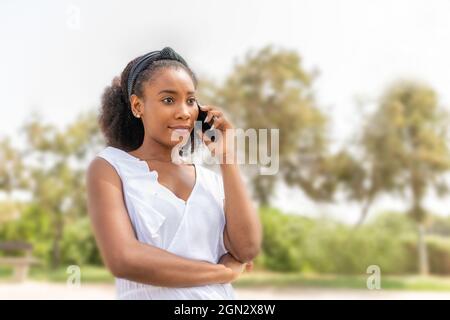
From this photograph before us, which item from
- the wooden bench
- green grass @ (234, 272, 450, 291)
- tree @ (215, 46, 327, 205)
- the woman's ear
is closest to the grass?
green grass @ (234, 272, 450, 291)

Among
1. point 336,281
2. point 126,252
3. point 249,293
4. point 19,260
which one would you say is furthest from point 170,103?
point 19,260

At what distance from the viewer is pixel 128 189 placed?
4.53ft

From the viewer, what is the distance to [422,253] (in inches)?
429

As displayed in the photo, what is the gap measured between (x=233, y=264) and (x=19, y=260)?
965 centimetres

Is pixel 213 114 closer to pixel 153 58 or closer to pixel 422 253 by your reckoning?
pixel 153 58

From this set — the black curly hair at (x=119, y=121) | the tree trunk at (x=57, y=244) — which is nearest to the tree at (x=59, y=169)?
the tree trunk at (x=57, y=244)

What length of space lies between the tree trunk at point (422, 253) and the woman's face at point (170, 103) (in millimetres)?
10162

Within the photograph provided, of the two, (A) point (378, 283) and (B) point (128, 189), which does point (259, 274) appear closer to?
(A) point (378, 283)

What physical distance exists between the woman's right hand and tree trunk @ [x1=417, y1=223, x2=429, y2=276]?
10075mm

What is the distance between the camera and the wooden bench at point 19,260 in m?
10.4

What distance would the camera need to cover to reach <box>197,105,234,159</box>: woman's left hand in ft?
4.74
